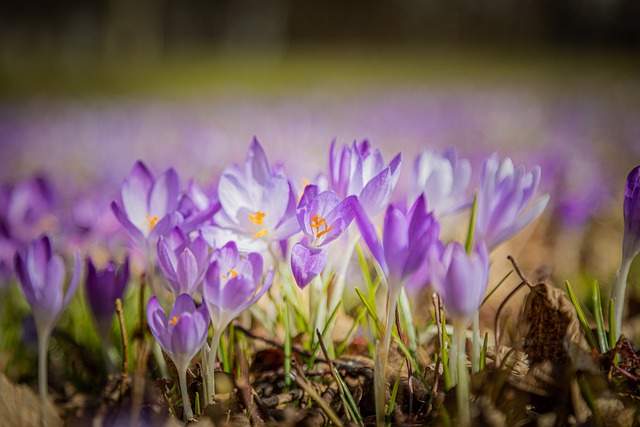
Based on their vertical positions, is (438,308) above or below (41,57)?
below

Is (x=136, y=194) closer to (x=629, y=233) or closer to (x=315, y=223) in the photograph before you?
(x=315, y=223)

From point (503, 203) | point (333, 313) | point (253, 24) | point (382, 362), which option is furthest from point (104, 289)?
point (253, 24)

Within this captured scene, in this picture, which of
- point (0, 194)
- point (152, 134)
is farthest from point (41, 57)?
point (0, 194)

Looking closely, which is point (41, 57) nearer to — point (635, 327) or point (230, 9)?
point (230, 9)

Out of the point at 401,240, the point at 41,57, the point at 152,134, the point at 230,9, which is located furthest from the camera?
the point at 230,9

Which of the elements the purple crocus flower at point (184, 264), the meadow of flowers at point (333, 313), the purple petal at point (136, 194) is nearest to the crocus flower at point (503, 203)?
the meadow of flowers at point (333, 313)

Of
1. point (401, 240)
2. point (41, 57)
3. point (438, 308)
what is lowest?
point (438, 308)
